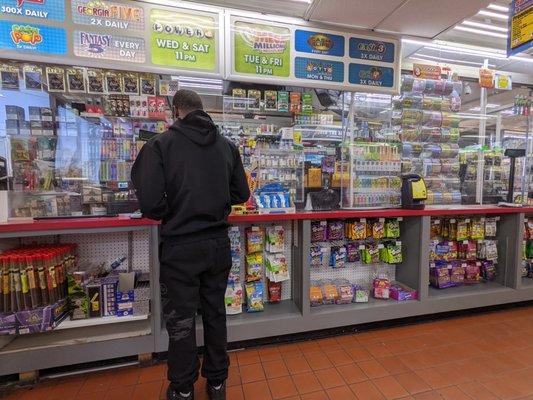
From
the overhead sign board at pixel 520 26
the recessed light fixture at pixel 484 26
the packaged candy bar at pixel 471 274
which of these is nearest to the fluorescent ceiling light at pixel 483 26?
the recessed light fixture at pixel 484 26

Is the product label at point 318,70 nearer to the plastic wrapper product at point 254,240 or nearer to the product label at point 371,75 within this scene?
the product label at point 371,75

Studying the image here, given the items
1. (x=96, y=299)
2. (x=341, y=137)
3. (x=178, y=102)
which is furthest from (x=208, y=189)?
(x=341, y=137)

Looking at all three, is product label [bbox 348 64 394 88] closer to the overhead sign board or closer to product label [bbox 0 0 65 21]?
the overhead sign board

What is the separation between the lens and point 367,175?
3184 millimetres

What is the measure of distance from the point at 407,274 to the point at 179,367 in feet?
8.06

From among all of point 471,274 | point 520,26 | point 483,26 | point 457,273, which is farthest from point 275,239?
point 483,26

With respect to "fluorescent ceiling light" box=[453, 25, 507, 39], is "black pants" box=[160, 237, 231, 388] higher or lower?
lower

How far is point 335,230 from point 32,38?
9.78ft

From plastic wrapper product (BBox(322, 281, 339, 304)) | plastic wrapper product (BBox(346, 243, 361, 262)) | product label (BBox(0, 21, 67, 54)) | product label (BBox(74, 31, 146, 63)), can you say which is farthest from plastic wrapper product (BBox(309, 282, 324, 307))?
product label (BBox(0, 21, 67, 54))

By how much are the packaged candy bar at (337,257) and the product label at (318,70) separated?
5.51 ft

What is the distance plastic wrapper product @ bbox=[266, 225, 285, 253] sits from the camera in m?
2.72

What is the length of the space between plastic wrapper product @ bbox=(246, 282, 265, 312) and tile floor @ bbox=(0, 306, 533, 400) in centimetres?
34

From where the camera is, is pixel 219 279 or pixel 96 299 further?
pixel 96 299

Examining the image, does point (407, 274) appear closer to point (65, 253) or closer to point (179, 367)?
point (179, 367)
